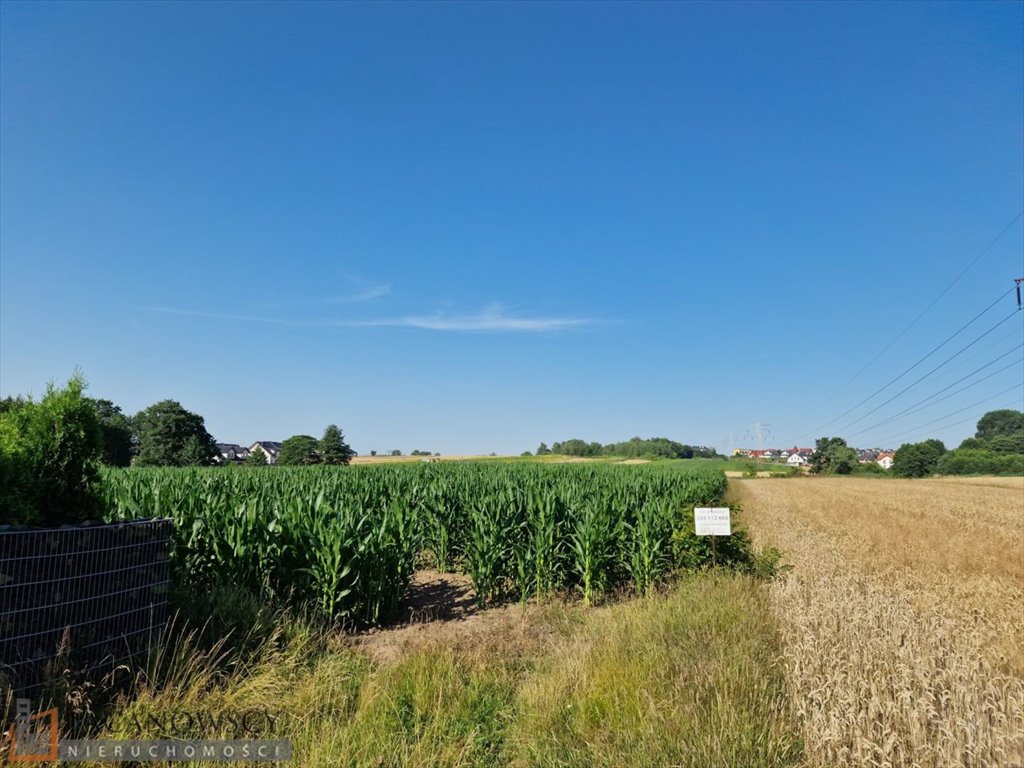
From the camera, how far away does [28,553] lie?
4.31m

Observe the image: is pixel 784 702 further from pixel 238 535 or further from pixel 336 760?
pixel 238 535

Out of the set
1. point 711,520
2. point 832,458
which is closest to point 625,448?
point 832,458

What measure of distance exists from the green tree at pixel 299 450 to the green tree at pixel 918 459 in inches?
3627

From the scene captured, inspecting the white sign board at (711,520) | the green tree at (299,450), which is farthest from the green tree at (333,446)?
the white sign board at (711,520)

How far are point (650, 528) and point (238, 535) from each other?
6.89m

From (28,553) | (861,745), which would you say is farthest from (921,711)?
(28,553)

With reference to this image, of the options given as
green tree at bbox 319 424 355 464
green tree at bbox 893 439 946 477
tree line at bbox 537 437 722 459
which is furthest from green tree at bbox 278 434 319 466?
green tree at bbox 893 439 946 477

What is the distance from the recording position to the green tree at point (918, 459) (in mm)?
90750

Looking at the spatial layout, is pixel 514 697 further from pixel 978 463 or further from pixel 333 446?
pixel 978 463

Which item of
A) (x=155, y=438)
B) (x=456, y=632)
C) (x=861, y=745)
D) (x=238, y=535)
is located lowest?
(x=456, y=632)

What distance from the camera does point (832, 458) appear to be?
102 m

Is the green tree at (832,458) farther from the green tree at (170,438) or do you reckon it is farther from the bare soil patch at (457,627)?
the bare soil patch at (457,627)

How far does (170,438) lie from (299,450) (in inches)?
840

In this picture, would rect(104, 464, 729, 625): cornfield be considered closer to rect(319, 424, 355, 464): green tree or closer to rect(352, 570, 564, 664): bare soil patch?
rect(352, 570, 564, 664): bare soil patch
